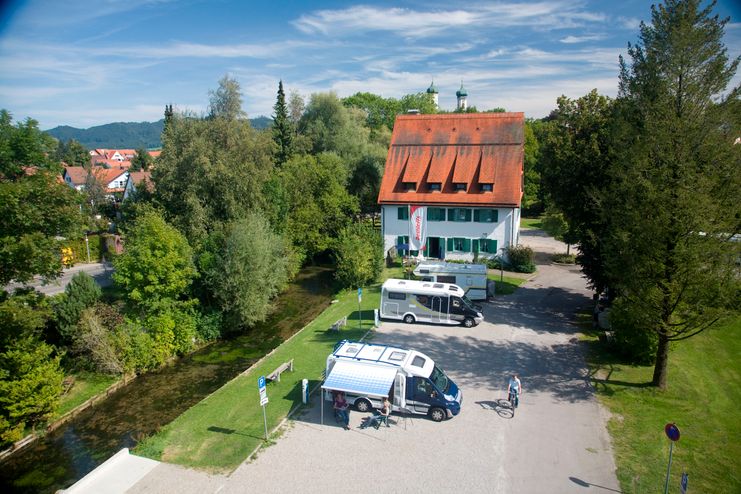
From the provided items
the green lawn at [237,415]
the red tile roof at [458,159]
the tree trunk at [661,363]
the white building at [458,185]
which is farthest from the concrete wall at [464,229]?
the tree trunk at [661,363]

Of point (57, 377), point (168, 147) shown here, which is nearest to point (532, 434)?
point (57, 377)

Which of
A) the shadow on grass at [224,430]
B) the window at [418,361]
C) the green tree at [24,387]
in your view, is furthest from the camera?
the green tree at [24,387]

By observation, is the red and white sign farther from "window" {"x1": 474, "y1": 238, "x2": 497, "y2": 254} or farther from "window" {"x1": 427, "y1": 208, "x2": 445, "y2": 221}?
"window" {"x1": 474, "y1": 238, "x2": 497, "y2": 254}

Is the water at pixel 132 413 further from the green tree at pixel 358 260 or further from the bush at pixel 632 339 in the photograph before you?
the bush at pixel 632 339

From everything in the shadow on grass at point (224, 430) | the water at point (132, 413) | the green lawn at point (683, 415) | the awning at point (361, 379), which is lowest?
the water at point (132, 413)

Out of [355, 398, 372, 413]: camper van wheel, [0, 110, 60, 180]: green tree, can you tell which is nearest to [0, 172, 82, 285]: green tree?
[0, 110, 60, 180]: green tree

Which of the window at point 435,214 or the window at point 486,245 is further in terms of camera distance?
the window at point 435,214
